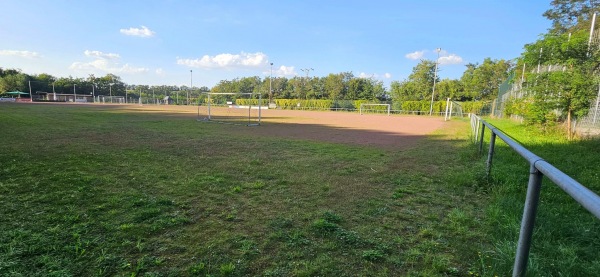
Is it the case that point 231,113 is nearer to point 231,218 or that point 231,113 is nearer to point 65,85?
point 231,218

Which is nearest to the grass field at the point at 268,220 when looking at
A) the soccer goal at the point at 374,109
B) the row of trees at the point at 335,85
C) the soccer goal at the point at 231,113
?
the soccer goal at the point at 231,113

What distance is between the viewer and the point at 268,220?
11.5 ft

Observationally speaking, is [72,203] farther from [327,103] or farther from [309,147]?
[327,103]

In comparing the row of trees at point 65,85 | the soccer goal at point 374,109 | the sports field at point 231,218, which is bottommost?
the sports field at point 231,218

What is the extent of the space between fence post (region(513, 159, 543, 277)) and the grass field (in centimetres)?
38

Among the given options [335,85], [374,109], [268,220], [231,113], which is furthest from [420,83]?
[268,220]

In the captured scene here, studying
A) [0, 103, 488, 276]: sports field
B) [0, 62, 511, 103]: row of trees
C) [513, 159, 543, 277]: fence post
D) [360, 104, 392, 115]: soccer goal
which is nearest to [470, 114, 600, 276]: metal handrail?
[513, 159, 543, 277]: fence post

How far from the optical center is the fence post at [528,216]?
175 cm

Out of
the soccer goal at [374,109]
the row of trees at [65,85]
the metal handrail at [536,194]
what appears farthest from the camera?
the row of trees at [65,85]

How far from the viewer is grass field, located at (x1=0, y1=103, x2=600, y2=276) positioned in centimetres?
254

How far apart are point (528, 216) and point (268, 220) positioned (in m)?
2.44

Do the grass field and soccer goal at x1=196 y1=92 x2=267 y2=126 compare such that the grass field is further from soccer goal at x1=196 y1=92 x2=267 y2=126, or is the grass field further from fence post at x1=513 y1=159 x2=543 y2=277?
soccer goal at x1=196 y1=92 x2=267 y2=126

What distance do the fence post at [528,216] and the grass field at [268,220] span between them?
38 cm

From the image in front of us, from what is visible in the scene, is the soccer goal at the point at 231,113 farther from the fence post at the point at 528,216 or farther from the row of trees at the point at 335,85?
the row of trees at the point at 335,85
